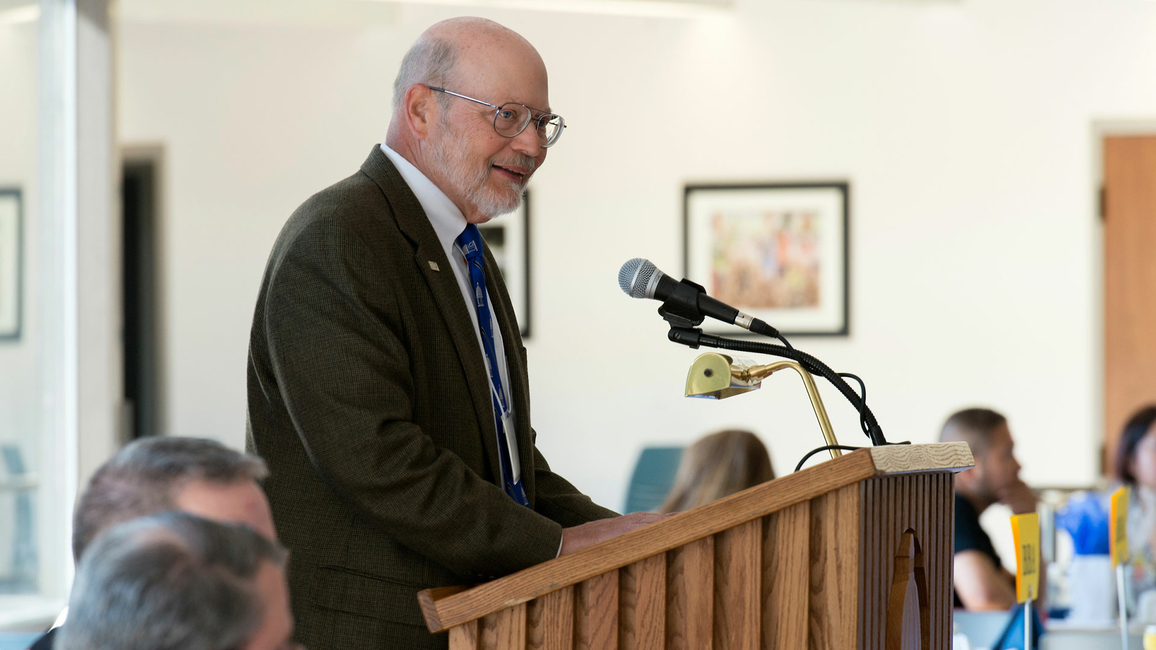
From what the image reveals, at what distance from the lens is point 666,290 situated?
1361 mm

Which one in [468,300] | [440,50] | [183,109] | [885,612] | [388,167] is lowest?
[885,612]

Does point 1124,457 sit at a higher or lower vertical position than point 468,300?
lower

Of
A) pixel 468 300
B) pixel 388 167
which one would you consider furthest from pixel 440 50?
pixel 468 300

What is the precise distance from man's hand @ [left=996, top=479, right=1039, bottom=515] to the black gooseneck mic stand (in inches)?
76.9

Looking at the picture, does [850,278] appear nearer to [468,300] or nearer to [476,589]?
[468,300]

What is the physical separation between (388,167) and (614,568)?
662 mm

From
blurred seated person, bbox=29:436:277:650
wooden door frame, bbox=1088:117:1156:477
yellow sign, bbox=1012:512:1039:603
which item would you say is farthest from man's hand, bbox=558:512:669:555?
wooden door frame, bbox=1088:117:1156:477

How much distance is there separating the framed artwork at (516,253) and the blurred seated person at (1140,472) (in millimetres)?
2297

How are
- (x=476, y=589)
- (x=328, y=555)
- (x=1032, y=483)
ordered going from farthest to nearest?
(x=1032, y=483) → (x=328, y=555) → (x=476, y=589)

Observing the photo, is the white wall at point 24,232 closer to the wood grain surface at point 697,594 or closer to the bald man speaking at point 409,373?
the bald man speaking at point 409,373

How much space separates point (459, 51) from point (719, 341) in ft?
1.83

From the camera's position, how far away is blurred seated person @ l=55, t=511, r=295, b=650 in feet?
1.96

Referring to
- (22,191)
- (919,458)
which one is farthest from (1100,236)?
(22,191)

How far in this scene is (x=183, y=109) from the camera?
4531 millimetres
